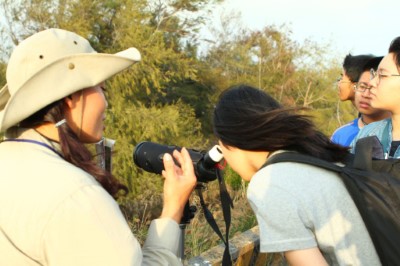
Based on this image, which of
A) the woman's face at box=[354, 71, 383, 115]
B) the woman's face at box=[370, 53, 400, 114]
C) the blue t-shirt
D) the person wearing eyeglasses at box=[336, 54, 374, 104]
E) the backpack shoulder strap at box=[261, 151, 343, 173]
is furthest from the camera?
the person wearing eyeglasses at box=[336, 54, 374, 104]

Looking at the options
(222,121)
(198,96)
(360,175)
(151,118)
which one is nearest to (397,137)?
(360,175)

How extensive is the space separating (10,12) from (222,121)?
1648 cm

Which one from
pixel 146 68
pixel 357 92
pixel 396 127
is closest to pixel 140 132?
pixel 146 68

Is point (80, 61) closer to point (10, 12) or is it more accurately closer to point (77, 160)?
point (77, 160)

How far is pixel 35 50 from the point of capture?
4.42 ft

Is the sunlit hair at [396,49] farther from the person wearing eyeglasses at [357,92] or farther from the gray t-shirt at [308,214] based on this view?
the gray t-shirt at [308,214]

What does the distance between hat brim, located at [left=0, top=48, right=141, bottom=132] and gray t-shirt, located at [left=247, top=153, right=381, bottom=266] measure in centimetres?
58

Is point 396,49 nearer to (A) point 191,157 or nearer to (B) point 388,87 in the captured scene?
(B) point 388,87

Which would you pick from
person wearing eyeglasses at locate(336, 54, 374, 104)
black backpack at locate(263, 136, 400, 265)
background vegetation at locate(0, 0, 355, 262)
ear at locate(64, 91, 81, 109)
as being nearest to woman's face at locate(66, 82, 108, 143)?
ear at locate(64, 91, 81, 109)

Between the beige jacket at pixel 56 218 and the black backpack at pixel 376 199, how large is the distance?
57cm

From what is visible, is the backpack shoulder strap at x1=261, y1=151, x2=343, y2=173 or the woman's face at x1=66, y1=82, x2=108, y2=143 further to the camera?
the backpack shoulder strap at x1=261, y1=151, x2=343, y2=173

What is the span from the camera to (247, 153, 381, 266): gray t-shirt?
4.70 ft

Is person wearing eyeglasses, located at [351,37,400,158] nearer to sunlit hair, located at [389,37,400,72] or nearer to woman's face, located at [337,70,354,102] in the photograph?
sunlit hair, located at [389,37,400,72]

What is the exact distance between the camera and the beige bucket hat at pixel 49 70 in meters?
1.29
